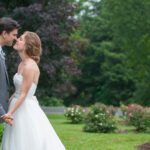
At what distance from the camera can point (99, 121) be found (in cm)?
2091

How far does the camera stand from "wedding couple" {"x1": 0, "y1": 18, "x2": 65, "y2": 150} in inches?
261

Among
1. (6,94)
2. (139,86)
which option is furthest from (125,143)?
(139,86)

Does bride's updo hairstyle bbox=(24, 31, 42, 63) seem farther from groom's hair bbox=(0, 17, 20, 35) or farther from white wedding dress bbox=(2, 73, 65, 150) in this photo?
white wedding dress bbox=(2, 73, 65, 150)

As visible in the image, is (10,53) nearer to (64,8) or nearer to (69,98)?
(64,8)

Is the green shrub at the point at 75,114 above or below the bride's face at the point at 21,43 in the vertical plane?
below

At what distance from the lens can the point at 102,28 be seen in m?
58.0

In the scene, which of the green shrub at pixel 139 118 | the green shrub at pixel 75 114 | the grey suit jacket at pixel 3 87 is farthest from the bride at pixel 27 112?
the green shrub at pixel 75 114

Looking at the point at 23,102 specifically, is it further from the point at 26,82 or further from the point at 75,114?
the point at 75,114

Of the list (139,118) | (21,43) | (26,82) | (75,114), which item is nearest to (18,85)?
(26,82)

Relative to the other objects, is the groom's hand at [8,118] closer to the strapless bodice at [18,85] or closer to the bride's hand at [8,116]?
the bride's hand at [8,116]

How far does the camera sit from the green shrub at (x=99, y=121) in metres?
20.6

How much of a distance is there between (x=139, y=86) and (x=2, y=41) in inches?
1692

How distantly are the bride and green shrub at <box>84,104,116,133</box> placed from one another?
533 inches

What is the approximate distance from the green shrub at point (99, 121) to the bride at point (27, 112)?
13.5 metres
